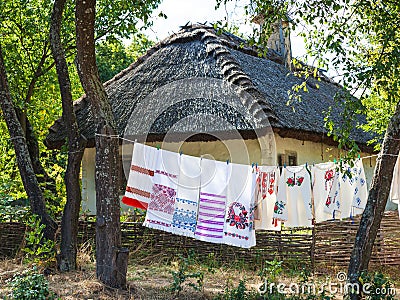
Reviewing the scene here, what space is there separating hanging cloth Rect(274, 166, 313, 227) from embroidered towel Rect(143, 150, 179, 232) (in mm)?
1295

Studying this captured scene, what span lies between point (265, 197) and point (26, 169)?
10.0 ft

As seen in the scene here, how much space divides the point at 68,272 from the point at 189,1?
340cm

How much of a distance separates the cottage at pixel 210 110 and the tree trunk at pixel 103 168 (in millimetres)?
2461

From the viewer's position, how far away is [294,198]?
6324mm

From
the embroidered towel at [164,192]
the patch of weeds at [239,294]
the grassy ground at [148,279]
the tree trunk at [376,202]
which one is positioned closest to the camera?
the patch of weeds at [239,294]

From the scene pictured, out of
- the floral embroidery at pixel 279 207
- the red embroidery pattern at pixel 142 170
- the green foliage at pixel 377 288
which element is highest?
the red embroidery pattern at pixel 142 170

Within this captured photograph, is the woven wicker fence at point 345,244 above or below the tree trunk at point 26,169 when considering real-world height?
below

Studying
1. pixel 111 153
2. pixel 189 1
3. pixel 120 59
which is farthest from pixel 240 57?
pixel 120 59

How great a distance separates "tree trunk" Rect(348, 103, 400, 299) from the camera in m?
4.91

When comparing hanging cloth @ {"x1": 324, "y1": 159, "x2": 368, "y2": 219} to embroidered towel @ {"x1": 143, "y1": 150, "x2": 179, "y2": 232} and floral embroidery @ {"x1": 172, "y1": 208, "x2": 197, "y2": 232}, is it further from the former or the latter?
embroidered towel @ {"x1": 143, "y1": 150, "x2": 179, "y2": 232}

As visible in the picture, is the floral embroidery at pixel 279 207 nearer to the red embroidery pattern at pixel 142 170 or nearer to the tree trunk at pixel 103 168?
the red embroidery pattern at pixel 142 170

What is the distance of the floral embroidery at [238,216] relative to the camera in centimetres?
623

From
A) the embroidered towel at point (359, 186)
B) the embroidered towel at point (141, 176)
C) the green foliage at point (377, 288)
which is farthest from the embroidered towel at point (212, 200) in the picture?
the green foliage at point (377, 288)

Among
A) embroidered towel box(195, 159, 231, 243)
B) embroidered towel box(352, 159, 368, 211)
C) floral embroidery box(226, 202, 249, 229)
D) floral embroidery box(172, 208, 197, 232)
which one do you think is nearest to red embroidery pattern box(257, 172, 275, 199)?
floral embroidery box(226, 202, 249, 229)
